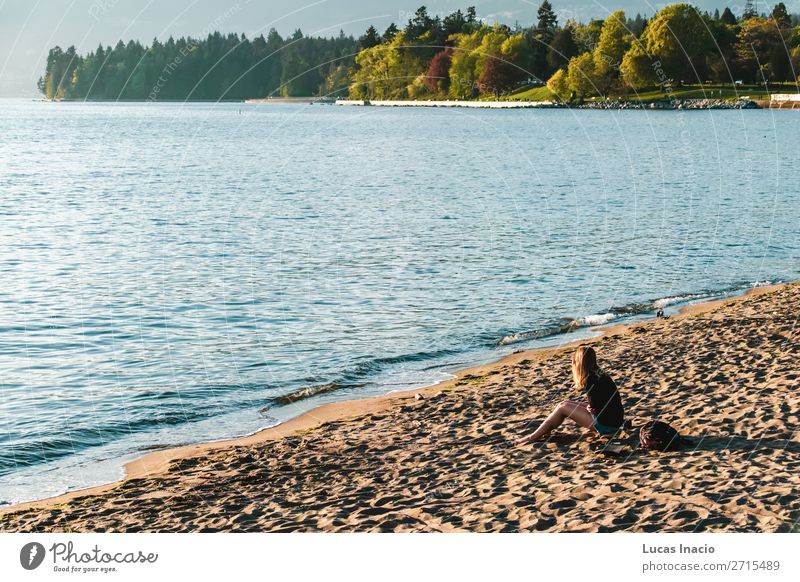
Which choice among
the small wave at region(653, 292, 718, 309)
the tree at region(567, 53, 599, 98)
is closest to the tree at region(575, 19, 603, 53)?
the tree at region(567, 53, 599, 98)

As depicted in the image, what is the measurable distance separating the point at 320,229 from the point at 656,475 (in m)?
38.0

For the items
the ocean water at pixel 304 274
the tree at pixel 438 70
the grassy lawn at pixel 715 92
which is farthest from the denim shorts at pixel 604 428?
the grassy lawn at pixel 715 92

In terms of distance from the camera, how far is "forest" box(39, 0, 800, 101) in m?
77.9

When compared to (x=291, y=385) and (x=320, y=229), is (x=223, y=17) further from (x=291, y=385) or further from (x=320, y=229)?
(x=320, y=229)

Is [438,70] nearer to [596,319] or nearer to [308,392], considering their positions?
[596,319]

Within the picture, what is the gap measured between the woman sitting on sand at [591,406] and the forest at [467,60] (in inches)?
1585

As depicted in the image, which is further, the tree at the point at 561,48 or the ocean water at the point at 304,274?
the tree at the point at 561,48

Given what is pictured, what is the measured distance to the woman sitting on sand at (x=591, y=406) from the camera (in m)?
14.2

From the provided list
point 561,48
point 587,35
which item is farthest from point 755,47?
point 587,35

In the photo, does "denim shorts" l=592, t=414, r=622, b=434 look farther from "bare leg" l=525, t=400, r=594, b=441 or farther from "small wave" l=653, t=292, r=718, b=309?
"small wave" l=653, t=292, r=718, b=309

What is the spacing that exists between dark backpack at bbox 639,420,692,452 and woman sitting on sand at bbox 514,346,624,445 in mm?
578
